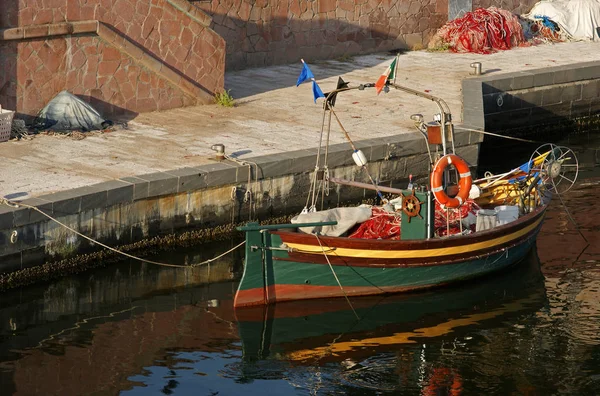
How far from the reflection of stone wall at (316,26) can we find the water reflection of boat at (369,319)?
8.18 meters

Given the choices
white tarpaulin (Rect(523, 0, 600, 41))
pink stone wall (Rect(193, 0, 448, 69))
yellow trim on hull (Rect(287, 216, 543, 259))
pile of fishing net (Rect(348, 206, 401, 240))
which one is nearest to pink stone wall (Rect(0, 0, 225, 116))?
pink stone wall (Rect(193, 0, 448, 69))

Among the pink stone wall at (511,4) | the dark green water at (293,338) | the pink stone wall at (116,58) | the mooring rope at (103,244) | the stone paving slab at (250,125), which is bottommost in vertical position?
the dark green water at (293,338)

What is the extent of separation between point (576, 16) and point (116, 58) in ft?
38.1

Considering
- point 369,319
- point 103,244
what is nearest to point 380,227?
point 369,319

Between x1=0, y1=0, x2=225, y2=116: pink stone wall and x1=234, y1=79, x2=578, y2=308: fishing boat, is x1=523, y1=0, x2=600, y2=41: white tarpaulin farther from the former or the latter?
x1=234, y1=79, x2=578, y2=308: fishing boat

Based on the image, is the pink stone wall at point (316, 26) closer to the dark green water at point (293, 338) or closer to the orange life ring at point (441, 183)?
the dark green water at point (293, 338)

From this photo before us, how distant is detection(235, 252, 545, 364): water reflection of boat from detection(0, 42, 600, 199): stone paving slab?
8.19ft

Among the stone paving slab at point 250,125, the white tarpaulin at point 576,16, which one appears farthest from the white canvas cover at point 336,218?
the white tarpaulin at point 576,16

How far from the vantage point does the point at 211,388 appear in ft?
36.3

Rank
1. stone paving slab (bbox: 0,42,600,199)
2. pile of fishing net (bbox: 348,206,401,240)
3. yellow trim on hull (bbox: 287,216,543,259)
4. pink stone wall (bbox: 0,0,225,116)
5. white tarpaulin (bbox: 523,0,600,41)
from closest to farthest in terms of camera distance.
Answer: yellow trim on hull (bbox: 287,216,543,259) → pile of fishing net (bbox: 348,206,401,240) → stone paving slab (bbox: 0,42,600,199) → pink stone wall (bbox: 0,0,225,116) → white tarpaulin (bbox: 523,0,600,41)

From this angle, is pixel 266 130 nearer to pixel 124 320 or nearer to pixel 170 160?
pixel 170 160

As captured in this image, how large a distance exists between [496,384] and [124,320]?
3977mm

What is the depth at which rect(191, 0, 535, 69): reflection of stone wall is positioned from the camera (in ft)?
68.3

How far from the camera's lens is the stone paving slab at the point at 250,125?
48.2ft
